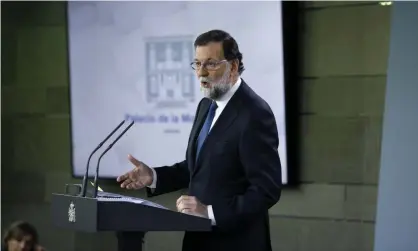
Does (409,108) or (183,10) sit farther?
(183,10)

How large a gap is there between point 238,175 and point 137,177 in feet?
0.95

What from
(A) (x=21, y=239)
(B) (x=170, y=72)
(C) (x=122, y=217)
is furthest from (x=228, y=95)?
(A) (x=21, y=239)

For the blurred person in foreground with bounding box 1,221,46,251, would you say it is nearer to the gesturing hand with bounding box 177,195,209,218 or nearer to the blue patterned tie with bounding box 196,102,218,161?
the blue patterned tie with bounding box 196,102,218,161

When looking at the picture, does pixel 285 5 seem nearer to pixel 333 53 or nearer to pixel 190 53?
pixel 333 53

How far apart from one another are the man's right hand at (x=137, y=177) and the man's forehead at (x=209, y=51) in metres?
0.34

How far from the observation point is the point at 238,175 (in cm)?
196

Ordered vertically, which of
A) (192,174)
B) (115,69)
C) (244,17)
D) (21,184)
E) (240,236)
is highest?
(244,17)

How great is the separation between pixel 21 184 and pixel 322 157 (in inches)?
68.9

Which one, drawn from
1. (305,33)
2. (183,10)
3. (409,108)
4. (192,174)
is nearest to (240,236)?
(192,174)

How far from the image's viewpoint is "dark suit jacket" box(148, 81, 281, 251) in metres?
1.87

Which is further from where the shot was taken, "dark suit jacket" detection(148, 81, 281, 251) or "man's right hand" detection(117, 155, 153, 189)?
"man's right hand" detection(117, 155, 153, 189)

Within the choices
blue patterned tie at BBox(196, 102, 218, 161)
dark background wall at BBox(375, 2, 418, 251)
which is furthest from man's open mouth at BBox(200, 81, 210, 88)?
dark background wall at BBox(375, 2, 418, 251)

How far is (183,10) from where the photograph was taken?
352 cm

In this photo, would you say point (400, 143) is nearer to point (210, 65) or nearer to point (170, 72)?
point (170, 72)
